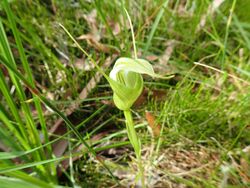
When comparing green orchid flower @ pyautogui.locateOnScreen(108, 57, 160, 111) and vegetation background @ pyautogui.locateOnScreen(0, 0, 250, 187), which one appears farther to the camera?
vegetation background @ pyautogui.locateOnScreen(0, 0, 250, 187)

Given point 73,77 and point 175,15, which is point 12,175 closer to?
point 73,77

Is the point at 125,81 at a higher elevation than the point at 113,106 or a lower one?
higher

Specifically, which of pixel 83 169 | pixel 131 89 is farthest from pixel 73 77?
pixel 131 89

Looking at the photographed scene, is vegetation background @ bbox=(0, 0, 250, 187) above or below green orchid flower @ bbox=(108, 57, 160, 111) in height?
below

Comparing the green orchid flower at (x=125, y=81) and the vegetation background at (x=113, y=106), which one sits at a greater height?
the green orchid flower at (x=125, y=81)

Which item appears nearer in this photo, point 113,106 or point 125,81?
point 125,81

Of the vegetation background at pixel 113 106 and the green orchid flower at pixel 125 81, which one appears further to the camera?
the vegetation background at pixel 113 106

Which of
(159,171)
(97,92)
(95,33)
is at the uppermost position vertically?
(95,33)

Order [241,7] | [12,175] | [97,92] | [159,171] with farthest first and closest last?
[241,7] < [97,92] < [159,171] < [12,175]
